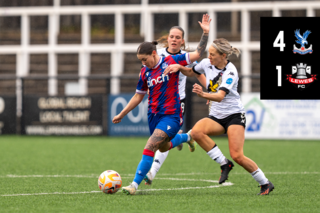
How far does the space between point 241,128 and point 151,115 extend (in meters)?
1.10

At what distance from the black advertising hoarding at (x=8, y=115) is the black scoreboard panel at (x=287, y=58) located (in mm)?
8804

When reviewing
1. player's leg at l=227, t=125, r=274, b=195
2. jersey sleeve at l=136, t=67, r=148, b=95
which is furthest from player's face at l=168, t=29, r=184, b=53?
player's leg at l=227, t=125, r=274, b=195

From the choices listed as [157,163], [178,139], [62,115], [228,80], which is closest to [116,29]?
[62,115]

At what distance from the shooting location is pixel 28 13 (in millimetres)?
24203

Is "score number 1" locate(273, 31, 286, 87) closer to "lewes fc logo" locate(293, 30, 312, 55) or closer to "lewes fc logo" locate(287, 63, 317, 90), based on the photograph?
"lewes fc logo" locate(293, 30, 312, 55)

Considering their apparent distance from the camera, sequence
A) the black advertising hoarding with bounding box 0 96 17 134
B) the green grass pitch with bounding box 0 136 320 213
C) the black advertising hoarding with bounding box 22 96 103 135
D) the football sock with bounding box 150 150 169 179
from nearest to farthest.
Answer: the green grass pitch with bounding box 0 136 320 213, the football sock with bounding box 150 150 169 179, the black advertising hoarding with bounding box 22 96 103 135, the black advertising hoarding with bounding box 0 96 17 134

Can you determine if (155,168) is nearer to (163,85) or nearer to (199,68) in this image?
(163,85)

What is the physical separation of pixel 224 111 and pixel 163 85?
80 cm

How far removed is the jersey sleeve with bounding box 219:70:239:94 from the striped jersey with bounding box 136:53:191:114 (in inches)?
20.4

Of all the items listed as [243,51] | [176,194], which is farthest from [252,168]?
[243,51]

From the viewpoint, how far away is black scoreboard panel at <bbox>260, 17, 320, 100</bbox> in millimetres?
12035

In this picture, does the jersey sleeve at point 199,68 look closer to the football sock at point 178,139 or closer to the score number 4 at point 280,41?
the football sock at point 178,139

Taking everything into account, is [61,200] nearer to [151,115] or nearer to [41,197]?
[41,197]

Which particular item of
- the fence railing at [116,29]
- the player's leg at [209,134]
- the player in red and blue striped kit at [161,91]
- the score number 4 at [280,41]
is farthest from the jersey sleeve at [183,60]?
the fence railing at [116,29]
